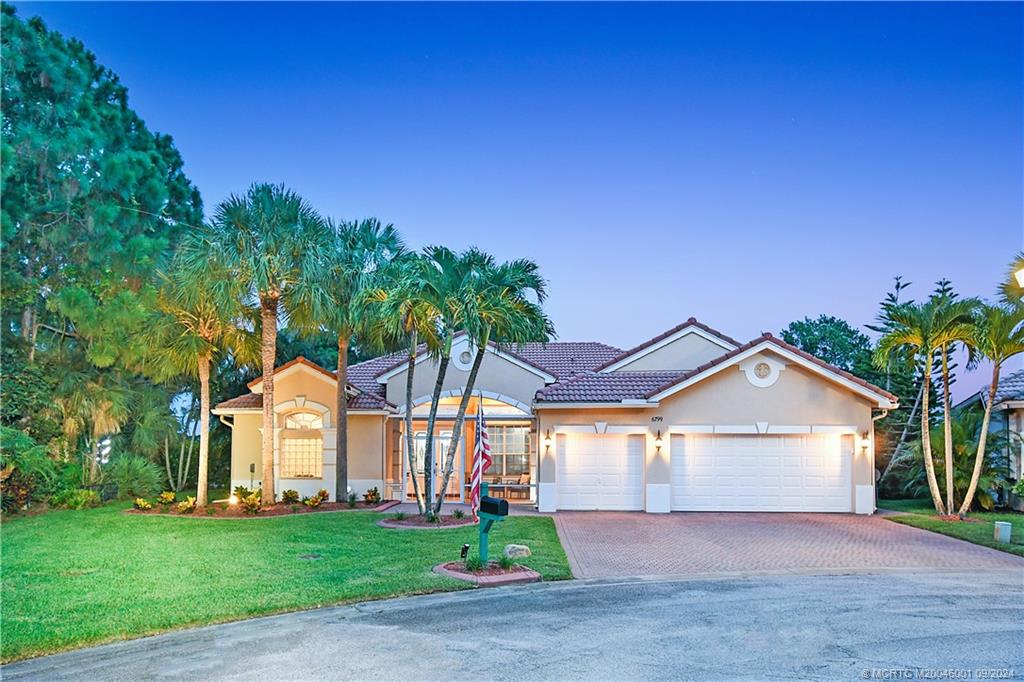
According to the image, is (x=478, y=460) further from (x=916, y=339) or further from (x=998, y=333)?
(x=998, y=333)

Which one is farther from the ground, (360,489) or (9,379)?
(9,379)

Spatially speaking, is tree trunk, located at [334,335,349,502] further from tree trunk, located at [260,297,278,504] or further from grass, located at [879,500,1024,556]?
grass, located at [879,500,1024,556]

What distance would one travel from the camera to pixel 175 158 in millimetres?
29719

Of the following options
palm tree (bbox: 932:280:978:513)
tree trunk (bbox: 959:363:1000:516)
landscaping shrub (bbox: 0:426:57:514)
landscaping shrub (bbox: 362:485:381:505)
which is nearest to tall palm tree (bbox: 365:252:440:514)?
landscaping shrub (bbox: 362:485:381:505)

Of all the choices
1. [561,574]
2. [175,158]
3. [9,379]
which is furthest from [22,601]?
[175,158]

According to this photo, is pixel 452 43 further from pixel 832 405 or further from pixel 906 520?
pixel 906 520

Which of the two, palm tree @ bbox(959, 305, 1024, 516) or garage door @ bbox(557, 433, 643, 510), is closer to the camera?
palm tree @ bbox(959, 305, 1024, 516)

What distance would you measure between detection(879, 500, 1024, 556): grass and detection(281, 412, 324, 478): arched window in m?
16.0

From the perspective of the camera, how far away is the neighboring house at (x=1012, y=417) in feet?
65.4

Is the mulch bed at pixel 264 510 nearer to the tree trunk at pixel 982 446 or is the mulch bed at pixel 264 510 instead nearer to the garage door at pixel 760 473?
the garage door at pixel 760 473

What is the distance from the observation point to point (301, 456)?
22.7 metres

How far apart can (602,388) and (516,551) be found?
26.9 feet

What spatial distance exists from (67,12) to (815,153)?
2263 centimetres

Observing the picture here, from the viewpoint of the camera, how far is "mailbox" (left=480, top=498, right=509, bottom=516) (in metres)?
10.8
